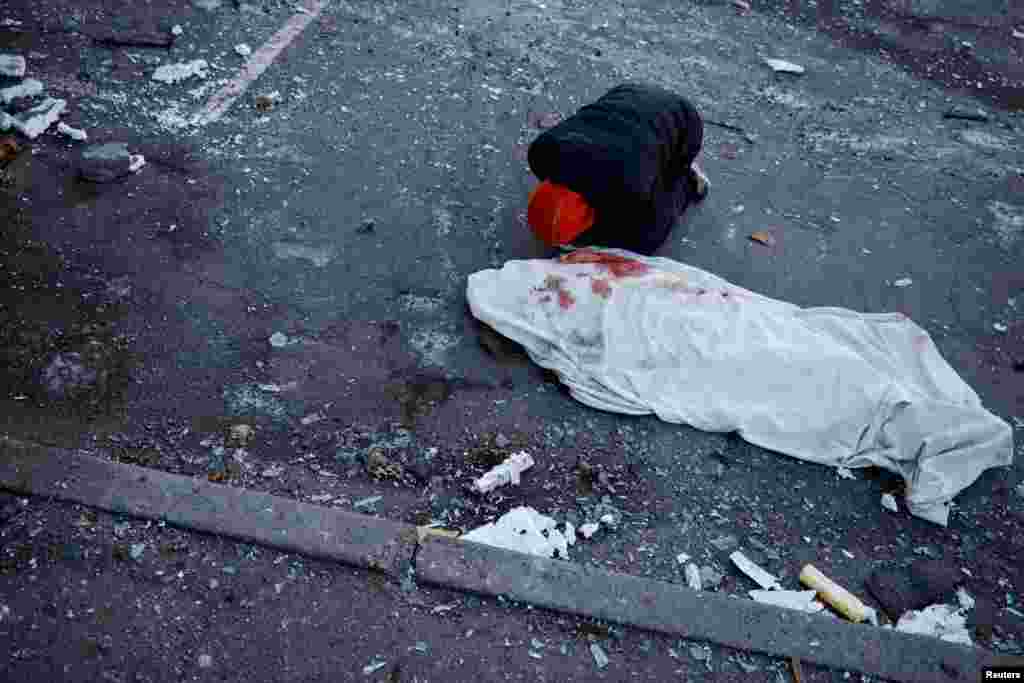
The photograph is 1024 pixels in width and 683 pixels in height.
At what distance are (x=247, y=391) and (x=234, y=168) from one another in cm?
177

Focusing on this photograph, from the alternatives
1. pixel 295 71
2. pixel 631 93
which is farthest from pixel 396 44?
pixel 631 93

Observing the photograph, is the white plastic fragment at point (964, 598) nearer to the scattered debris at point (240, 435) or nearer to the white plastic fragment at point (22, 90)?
the scattered debris at point (240, 435)

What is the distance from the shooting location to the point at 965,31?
311 inches

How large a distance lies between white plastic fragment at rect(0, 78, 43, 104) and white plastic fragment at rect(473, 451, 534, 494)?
3.84 metres

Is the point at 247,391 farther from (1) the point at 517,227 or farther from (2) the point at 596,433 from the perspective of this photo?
(1) the point at 517,227

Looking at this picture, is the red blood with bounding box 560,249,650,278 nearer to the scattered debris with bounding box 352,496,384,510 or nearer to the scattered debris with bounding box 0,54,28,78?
the scattered debris with bounding box 352,496,384,510

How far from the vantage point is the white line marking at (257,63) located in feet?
17.2

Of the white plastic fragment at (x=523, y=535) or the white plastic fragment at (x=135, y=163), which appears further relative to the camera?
the white plastic fragment at (x=135, y=163)

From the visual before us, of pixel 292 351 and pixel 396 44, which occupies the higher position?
pixel 396 44

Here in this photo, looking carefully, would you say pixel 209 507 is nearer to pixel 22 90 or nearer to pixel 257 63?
pixel 22 90

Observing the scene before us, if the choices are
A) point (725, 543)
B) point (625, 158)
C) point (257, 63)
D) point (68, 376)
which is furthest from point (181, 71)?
point (725, 543)

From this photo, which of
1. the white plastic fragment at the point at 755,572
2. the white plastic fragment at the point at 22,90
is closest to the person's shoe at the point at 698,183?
the white plastic fragment at the point at 755,572

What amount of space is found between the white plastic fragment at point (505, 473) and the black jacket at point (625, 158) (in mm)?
1358

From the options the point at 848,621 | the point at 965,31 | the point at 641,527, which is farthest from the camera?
the point at 965,31
